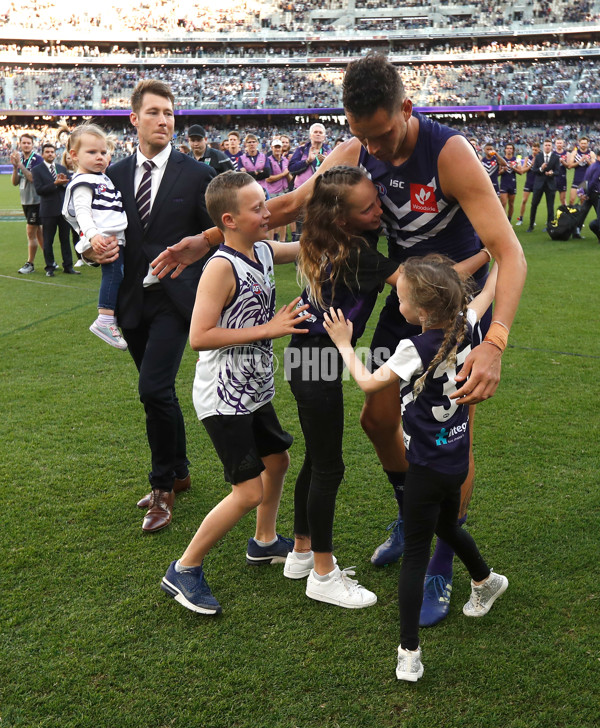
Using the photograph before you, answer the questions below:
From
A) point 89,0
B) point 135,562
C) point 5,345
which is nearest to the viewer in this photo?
point 135,562

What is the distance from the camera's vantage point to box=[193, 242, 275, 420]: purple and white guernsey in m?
2.76

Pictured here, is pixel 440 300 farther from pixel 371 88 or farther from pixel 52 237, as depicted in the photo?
pixel 52 237

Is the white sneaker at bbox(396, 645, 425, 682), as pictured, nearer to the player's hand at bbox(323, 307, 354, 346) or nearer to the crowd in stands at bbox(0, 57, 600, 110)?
the player's hand at bbox(323, 307, 354, 346)

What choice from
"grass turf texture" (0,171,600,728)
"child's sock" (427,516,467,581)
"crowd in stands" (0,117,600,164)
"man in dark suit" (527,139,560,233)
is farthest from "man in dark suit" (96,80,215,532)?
"crowd in stands" (0,117,600,164)

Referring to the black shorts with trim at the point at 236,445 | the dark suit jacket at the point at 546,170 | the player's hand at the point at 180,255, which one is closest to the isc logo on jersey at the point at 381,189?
the player's hand at the point at 180,255

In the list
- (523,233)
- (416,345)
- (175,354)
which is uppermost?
(416,345)

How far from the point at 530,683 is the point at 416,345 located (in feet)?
4.10

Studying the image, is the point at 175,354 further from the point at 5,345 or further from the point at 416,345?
the point at 5,345

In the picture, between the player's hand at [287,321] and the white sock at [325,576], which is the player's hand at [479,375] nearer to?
the player's hand at [287,321]

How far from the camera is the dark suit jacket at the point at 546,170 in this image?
14.7m

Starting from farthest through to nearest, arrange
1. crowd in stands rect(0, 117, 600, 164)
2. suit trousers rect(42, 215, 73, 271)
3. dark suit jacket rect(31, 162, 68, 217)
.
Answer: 1. crowd in stands rect(0, 117, 600, 164)
2. suit trousers rect(42, 215, 73, 271)
3. dark suit jacket rect(31, 162, 68, 217)

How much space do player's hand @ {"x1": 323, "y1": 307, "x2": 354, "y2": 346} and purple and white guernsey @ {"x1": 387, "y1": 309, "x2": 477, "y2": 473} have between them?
0.71 ft

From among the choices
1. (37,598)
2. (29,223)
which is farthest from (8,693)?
(29,223)

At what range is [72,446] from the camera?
4.43m
